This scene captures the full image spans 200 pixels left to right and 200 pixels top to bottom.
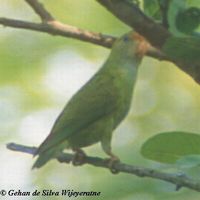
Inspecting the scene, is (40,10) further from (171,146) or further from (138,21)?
(171,146)

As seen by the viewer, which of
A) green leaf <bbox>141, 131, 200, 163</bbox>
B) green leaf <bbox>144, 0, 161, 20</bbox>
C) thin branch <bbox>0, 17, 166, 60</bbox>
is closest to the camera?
green leaf <bbox>141, 131, 200, 163</bbox>

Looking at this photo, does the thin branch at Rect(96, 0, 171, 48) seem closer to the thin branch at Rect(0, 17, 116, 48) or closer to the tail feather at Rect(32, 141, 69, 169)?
the thin branch at Rect(0, 17, 116, 48)

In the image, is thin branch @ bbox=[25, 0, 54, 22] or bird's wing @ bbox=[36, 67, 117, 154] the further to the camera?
bird's wing @ bbox=[36, 67, 117, 154]

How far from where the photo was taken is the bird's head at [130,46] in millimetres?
2427

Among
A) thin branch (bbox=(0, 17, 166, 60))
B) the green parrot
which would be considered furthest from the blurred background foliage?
thin branch (bbox=(0, 17, 166, 60))

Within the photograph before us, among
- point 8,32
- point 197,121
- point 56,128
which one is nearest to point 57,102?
point 8,32

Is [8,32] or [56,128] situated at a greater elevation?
[56,128]

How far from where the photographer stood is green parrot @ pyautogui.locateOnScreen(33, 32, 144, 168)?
214 cm

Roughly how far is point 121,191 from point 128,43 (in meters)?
0.48

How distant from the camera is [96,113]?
2355 mm

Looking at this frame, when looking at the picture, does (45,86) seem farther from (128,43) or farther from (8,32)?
(128,43)

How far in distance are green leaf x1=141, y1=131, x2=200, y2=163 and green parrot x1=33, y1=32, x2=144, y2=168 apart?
1.72 ft

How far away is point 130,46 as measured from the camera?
2564mm

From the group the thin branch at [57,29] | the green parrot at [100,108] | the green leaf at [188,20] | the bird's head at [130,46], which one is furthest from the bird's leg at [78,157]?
the green leaf at [188,20]
